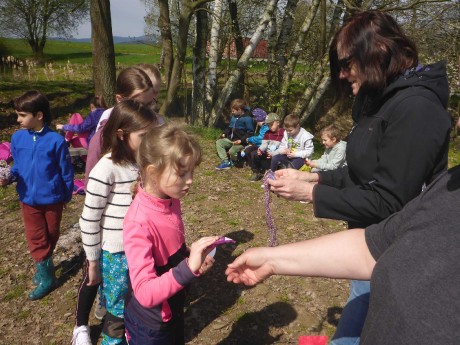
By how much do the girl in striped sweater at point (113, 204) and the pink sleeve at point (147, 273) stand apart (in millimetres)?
549

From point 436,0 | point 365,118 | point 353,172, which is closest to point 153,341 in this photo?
point 353,172

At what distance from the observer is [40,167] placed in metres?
3.19

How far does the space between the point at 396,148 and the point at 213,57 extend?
28.0 ft

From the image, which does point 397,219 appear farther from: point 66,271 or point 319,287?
point 66,271

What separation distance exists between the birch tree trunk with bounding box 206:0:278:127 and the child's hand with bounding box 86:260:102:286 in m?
7.45

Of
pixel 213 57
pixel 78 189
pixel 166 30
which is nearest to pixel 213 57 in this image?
pixel 213 57

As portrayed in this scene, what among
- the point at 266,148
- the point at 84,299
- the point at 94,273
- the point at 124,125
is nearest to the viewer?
the point at 124,125

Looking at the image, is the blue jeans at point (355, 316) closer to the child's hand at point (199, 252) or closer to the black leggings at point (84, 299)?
the child's hand at point (199, 252)

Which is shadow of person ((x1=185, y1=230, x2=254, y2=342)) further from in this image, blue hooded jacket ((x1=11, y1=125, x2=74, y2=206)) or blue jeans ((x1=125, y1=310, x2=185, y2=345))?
blue hooded jacket ((x1=11, y1=125, x2=74, y2=206))

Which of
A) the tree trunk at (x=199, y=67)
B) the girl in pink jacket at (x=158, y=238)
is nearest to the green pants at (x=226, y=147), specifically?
the tree trunk at (x=199, y=67)

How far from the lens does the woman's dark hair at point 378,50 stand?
65.9 inches

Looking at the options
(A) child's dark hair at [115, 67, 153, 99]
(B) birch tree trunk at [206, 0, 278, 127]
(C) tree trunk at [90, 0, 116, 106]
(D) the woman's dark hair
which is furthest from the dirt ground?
(B) birch tree trunk at [206, 0, 278, 127]

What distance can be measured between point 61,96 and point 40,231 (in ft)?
28.0

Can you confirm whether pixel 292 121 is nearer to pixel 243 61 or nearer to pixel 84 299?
pixel 243 61
